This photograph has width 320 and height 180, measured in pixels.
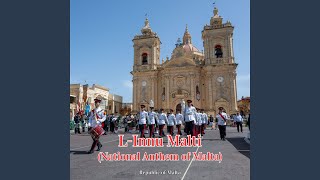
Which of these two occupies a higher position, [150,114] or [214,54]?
[214,54]

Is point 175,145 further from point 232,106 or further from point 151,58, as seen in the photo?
point 151,58

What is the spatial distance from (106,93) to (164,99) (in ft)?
46.8

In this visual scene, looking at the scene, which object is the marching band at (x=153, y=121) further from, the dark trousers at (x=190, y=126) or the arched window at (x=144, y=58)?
the arched window at (x=144, y=58)

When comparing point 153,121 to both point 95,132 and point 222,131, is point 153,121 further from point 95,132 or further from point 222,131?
point 95,132

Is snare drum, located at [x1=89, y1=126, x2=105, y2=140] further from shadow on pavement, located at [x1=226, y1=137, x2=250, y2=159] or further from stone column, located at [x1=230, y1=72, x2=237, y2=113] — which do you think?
stone column, located at [x1=230, y1=72, x2=237, y2=113]

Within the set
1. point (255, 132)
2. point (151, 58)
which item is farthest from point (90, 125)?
point (151, 58)

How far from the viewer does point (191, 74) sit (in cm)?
4131

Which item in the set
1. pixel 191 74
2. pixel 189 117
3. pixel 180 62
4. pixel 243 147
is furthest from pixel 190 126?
pixel 180 62

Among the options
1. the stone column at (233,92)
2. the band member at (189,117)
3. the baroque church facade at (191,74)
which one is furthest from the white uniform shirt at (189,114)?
the stone column at (233,92)

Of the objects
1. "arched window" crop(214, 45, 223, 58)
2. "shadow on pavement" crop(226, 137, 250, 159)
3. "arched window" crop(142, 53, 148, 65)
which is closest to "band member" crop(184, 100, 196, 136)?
"shadow on pavement" crop(226, 137, 250, 159)

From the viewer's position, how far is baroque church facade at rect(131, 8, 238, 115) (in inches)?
1550

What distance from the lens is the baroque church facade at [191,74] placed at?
3938cm

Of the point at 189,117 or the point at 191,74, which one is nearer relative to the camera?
the point at 189,117

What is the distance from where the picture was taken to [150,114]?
14.4m
